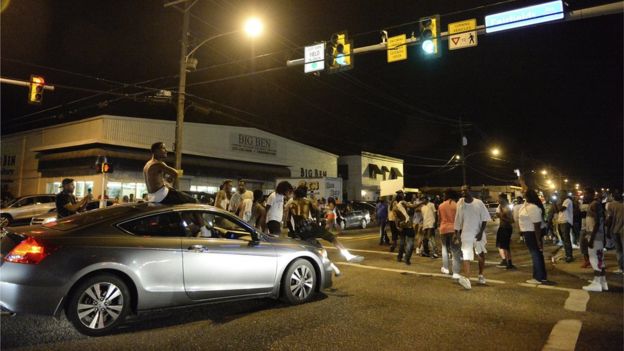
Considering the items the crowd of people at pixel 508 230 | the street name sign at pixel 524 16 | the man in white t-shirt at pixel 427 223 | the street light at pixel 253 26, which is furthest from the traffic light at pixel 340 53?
the man in white t-shirt at pixel 427 223

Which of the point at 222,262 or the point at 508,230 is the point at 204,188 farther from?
the point at 222,262

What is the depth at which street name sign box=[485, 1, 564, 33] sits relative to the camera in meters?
9.13

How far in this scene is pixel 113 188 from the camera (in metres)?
24.8

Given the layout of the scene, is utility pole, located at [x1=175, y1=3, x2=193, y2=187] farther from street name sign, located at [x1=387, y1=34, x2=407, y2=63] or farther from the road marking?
the road marking

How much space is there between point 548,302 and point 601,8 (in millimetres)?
6305

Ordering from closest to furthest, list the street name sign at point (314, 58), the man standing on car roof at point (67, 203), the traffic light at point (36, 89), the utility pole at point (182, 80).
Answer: the man standing on car roof at point (67, 203) → the street name sign at point (314, 58) → the traffic light at point (36, 89) → the utility pole at point (182, 80)

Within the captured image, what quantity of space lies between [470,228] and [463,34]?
17.5ft

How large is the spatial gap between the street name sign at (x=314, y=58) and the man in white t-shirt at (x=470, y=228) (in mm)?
6182

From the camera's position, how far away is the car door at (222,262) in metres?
Result: 5.19

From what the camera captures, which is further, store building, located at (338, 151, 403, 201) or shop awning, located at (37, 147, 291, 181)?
store building, located at (338, 151, 403, 201)

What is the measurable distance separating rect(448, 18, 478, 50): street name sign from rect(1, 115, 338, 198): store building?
19.7 m

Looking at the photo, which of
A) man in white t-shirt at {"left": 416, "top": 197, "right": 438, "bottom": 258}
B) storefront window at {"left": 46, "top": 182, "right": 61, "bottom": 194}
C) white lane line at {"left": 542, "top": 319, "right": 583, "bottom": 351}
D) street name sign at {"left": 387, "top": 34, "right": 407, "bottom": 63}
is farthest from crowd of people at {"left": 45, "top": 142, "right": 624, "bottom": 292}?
storefront window at {"left": 46, "top": 182, "right": 61, "bottom": 194}

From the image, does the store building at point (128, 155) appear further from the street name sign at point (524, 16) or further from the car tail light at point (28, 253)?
the street name sign at point (524, 16)

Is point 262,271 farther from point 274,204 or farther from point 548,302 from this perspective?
point 548,302
